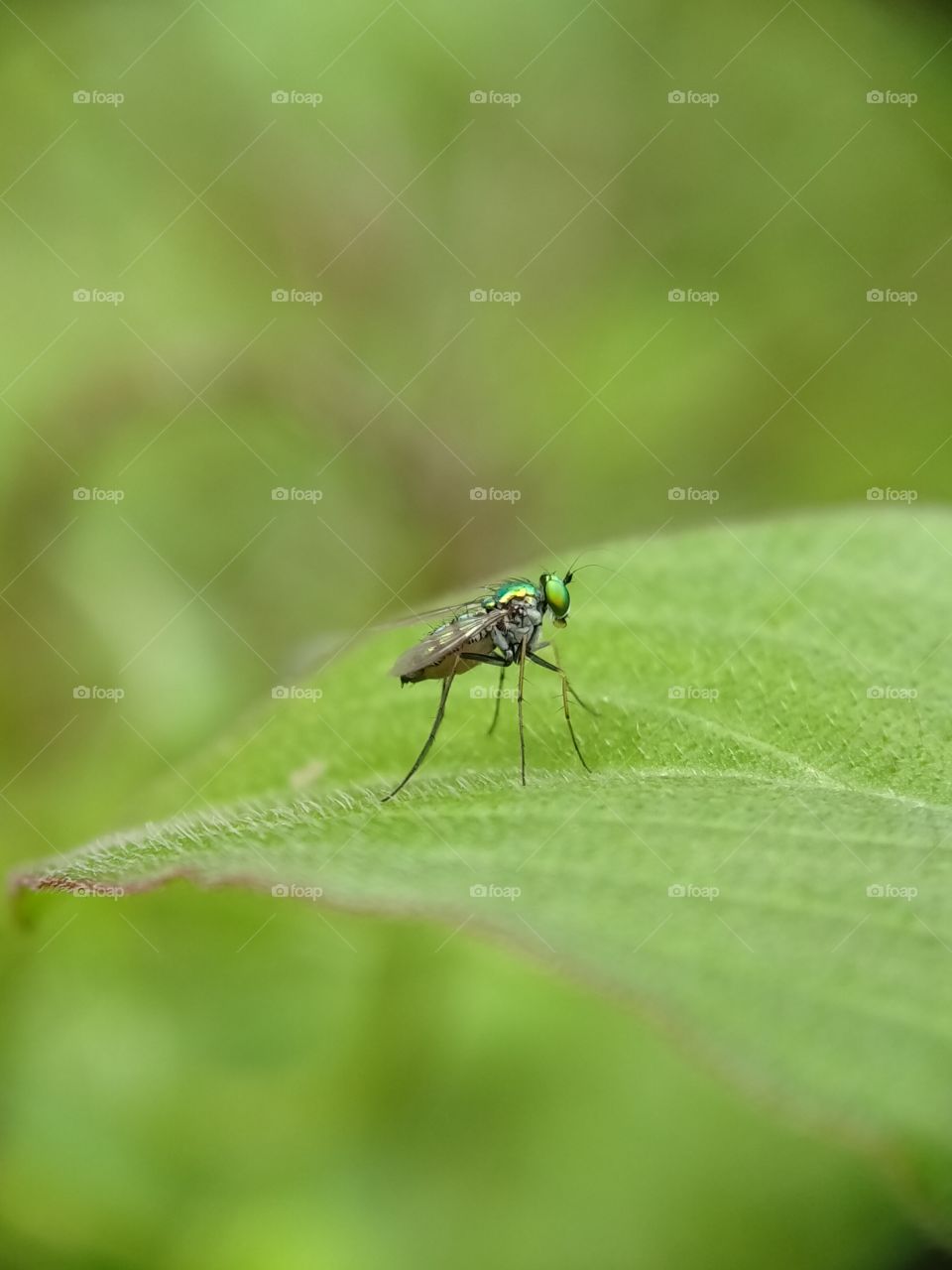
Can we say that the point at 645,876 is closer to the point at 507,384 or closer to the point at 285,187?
the point at 507,384

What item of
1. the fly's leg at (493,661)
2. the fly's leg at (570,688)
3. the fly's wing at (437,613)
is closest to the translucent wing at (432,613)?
the fly's wing at (437,613)

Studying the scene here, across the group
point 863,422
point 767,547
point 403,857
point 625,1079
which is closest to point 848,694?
point 767,547

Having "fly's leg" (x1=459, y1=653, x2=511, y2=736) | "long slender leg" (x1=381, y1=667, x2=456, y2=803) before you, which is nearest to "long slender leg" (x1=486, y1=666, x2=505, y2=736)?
"fly's leg" (x1=459, y1=653, x2=511, y2=736)

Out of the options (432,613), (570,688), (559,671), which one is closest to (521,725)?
(570,688)

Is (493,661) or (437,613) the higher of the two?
(437,613)

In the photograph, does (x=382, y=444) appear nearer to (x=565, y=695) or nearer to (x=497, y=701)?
(x=497, y=701)

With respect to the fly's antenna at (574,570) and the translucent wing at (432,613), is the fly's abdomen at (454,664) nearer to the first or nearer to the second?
the translucent wing at (432,613)
